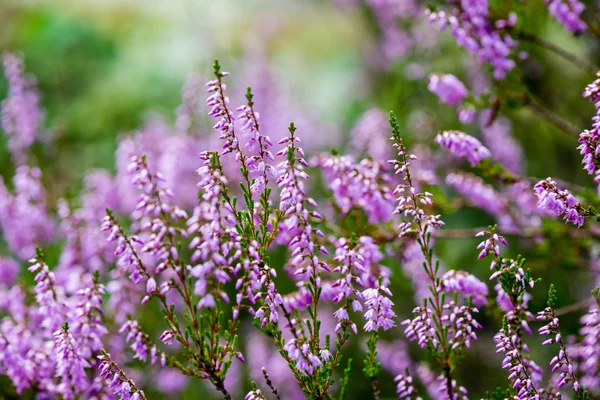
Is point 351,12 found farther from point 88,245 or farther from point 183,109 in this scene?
point 88,245

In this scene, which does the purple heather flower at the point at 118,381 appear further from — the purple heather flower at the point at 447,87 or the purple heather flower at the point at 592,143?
the purple heather flower at the point at 447,87

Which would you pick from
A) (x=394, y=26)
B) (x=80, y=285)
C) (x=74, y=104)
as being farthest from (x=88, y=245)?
(x=74, y=104)

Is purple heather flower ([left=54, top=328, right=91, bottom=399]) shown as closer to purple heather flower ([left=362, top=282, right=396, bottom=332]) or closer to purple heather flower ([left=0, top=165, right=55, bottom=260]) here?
purple heather flower ([left=362, top=282, right=396, bottom=332])

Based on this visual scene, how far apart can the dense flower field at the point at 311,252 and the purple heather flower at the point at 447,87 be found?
15mm

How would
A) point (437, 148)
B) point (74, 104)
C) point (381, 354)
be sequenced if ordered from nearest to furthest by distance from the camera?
point (381, 354) < point (437, 148) < point (74, 104)

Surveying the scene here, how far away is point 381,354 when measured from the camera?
4.66 m

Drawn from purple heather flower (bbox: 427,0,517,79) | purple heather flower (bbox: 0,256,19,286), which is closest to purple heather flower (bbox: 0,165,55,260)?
purple heather flower (bbox: 0,256,19,286)

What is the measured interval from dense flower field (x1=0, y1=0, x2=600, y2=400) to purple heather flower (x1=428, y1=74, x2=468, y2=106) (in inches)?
0.6

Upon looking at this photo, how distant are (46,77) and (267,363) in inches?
340

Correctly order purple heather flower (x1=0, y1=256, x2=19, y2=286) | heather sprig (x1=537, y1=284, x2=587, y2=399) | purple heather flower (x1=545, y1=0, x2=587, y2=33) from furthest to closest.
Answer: purple heather flower (x1=0, y1=256, x2=19, y2=286), purple heather flower (x1=545, y1=0, x2=587, y2=33), heather sprig (x1=537, y1=284, x2=587, y2=399)

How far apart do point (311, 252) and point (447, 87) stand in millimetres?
1967

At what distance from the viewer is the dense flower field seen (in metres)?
2.38

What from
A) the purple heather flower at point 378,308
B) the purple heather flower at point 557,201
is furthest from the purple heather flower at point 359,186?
the purple heather flower at point 557,201

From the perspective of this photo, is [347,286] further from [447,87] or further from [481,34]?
[481,34]
